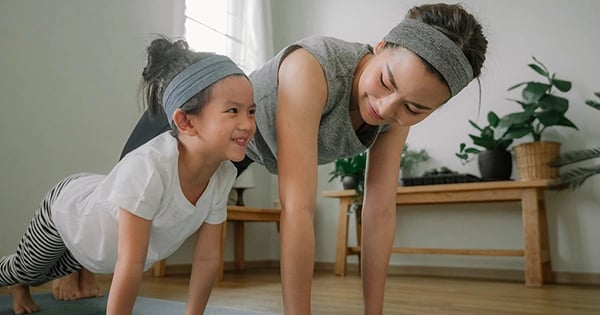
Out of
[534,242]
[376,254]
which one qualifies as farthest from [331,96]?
[534,242]

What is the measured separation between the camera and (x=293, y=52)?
1.04 meters

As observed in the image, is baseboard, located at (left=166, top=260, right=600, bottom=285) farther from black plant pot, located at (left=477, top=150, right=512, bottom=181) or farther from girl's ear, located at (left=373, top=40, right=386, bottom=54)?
girl's ear, located at (left=373, top=40, right=386, bottom=54)

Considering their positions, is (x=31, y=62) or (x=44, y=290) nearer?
(x=44, y=290)

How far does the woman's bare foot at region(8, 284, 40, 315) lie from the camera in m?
1.48

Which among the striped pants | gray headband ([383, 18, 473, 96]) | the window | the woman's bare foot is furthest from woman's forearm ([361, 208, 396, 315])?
the window

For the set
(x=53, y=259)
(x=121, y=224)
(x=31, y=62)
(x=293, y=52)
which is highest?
(x=31, y=62)

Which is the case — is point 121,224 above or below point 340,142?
below

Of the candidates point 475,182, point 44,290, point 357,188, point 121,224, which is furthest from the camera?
point 357,188

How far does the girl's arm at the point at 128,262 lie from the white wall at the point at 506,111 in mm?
2272

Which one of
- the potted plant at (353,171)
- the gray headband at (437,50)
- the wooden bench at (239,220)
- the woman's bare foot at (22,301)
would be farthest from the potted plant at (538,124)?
the woman's bare foot at (22,301)

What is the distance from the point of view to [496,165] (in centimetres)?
274

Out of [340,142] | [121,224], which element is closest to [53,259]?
[121,224]

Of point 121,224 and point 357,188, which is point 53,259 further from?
point 357,188

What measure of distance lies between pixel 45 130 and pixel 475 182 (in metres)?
2.25
